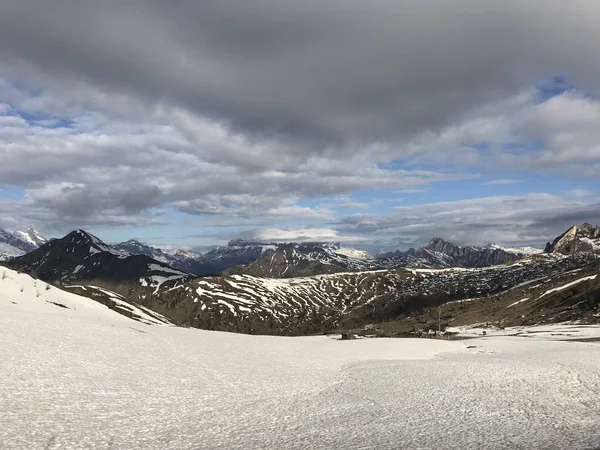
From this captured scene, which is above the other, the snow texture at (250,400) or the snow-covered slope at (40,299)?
the snow-covered slope at (40,299)

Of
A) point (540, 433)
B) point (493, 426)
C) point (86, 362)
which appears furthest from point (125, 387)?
point (540, 433)

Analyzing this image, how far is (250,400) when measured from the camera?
1966cm

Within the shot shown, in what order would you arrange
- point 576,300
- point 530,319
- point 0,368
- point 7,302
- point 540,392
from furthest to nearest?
point 576,300, point 530,319, point 7,302, point 540,392, point 0,368

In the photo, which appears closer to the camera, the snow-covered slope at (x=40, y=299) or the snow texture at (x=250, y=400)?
the snow texture at (x=250, y=400)

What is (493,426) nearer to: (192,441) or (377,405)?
(377,405)

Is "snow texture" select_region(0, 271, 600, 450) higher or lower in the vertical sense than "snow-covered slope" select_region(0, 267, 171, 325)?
lower

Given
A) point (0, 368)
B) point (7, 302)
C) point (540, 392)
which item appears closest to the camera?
point (0, 368)

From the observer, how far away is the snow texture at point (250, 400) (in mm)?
12938

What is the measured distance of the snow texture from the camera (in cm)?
1294

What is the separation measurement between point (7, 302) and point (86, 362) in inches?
1324

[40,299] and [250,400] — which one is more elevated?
[40,299]

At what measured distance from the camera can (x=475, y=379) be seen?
86.5 feet

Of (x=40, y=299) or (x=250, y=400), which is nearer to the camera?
(x=250, y=400)

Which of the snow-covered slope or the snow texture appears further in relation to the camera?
the snow-covered slope
